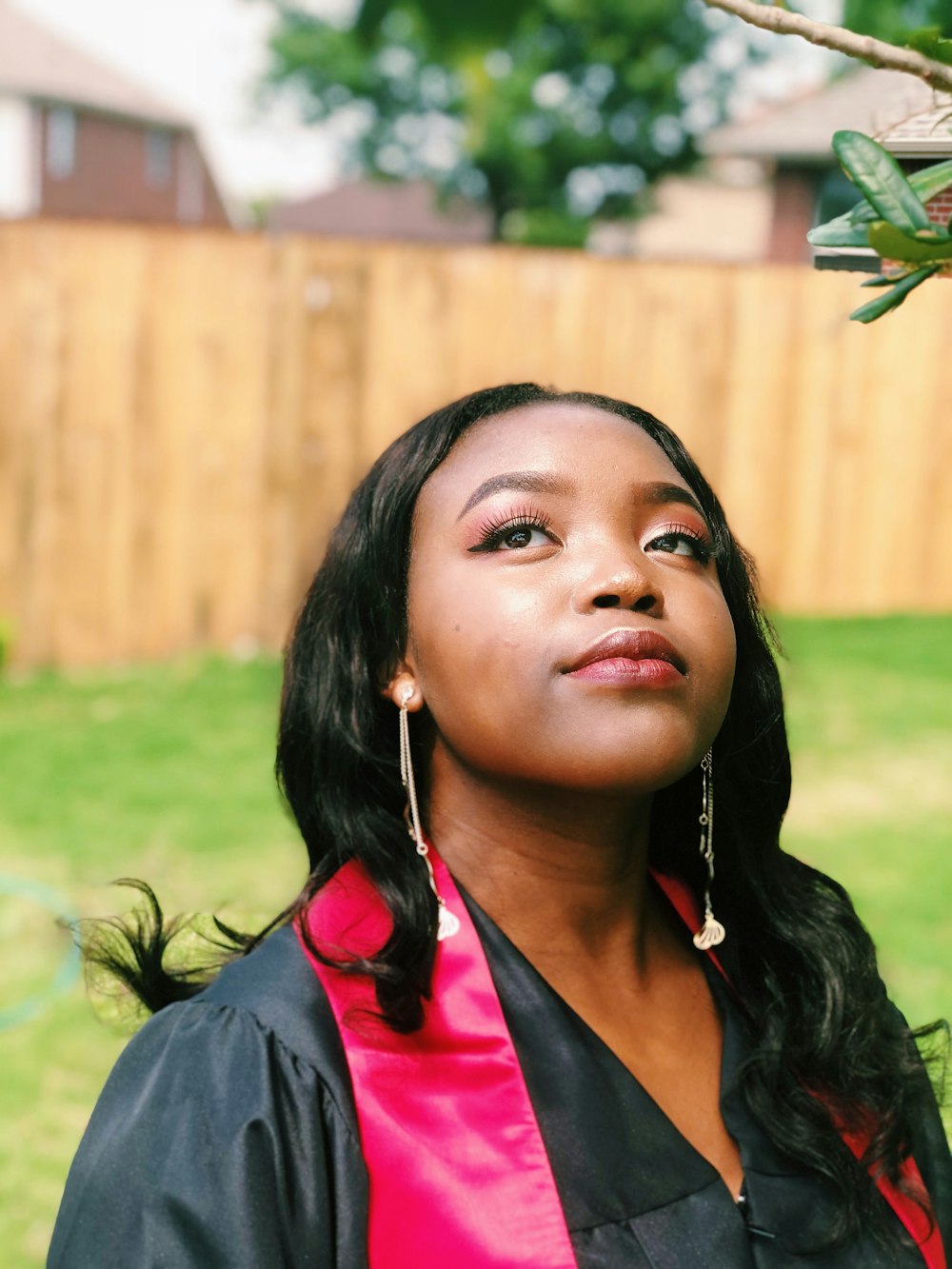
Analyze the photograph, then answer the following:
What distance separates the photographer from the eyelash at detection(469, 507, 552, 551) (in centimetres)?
146

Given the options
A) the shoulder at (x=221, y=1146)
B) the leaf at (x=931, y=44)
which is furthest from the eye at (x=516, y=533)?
the leaf at (x=931, y=44)

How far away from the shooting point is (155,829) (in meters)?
4.89

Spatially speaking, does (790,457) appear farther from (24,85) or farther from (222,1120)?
(24,85)

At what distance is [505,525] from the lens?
147cm

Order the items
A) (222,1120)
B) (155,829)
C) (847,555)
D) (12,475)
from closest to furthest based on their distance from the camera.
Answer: (222,1120) < (155,829) < (12,475) < (847,555)

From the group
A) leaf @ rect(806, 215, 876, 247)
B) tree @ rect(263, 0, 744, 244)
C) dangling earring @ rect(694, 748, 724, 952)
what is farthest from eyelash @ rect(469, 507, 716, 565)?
tree @ rect(263, 0, 744, 244)

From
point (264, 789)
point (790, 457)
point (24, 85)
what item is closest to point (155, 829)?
point (264, 789)

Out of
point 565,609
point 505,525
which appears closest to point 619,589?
point 565,609

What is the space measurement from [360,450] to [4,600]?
1.75 meters

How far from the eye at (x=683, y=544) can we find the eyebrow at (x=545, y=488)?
0.10 feet

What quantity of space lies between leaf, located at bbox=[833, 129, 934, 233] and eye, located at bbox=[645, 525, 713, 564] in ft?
2.38

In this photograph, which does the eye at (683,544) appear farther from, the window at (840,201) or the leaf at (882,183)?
the leaf at (882,183)

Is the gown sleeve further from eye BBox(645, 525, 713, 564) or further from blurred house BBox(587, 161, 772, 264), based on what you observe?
blurred house BBox(587, 161, 772, 264)

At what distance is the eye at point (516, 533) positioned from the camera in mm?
1463
